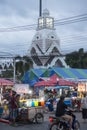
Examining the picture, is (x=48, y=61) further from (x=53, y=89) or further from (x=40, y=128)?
(x=40, y=128)

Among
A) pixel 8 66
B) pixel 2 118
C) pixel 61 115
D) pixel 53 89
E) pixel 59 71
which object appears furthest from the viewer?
pixel 8 66

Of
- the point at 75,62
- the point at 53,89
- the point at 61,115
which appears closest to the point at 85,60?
the point at 75,62

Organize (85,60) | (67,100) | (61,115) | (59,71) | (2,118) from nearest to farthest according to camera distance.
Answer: (61,115) < (2,118) < (67,100) < (59,71) < (85,60)

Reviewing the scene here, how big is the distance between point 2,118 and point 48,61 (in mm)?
89350

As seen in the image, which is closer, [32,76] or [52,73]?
[52,73]

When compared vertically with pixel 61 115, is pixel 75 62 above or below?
above

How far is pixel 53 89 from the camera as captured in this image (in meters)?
35.2

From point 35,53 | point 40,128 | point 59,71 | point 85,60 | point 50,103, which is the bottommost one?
point 40,128

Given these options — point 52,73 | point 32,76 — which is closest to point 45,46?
point 32,76

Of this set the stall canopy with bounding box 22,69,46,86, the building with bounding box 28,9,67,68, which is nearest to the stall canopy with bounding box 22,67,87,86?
the stall canopy with bounding box 22,69,46,86

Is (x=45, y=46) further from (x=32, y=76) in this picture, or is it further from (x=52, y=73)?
(x=52, y=73)

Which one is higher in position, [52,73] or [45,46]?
[45,46]

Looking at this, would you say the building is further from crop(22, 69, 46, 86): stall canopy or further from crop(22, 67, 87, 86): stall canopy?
crop(22, 67, 87, 86): stall canopy

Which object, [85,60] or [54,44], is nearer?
[85,60]
